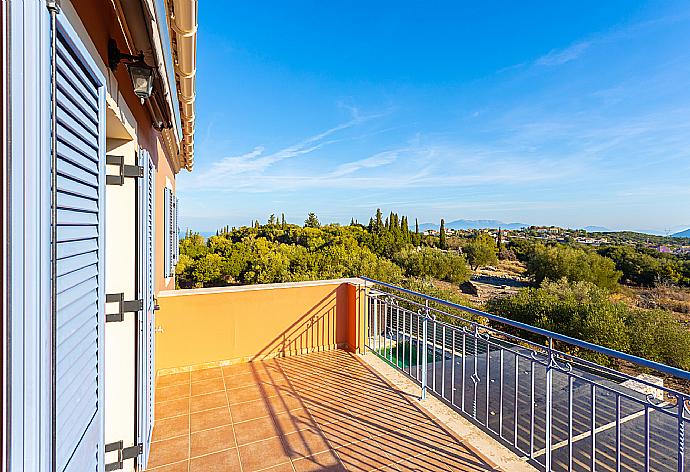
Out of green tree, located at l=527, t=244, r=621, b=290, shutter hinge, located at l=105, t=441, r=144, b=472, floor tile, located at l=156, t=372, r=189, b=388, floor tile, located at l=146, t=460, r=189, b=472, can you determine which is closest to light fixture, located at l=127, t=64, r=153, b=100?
shutter hinge, located at l=105, t=441, r=144, b=472

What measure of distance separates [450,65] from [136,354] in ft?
42.5

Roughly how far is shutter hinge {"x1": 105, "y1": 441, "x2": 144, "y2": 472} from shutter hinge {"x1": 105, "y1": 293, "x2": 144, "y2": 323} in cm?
78

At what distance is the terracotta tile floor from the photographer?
2416 millimetres

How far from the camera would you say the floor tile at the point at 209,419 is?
2.88 m

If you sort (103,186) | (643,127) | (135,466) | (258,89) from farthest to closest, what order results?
1. (643,127)
2. (258,89)
3. (135,466)
4. (103,186)

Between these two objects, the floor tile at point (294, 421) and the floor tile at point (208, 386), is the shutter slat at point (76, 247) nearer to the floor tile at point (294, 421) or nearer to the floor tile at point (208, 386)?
the floor tile at point (294, 421)

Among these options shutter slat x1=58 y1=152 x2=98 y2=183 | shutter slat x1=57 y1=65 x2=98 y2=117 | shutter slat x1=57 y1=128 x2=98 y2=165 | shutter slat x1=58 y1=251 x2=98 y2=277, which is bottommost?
shutter slat x1=58 y1=251 x2=98 y2=277

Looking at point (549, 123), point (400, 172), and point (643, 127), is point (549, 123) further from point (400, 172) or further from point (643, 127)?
point (400, 172)

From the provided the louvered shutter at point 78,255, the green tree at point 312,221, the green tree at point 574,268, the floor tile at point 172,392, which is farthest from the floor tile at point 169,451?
the green tree at point 312,221

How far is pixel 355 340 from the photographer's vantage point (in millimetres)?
4430

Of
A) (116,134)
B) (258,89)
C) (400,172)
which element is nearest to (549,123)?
(400,172)

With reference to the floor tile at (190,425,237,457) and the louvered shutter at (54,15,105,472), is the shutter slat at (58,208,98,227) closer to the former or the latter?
the louvered shutter at (54,15,105,472)

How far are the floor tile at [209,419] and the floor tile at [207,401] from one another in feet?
0.25

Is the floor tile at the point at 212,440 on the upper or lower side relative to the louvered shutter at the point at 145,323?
lower
